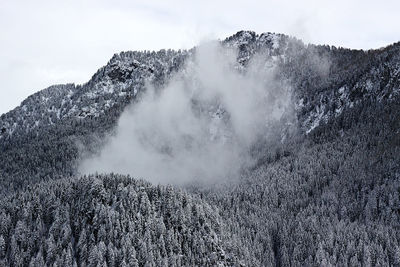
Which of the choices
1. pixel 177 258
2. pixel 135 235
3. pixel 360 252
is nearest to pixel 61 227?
pixel 135 235

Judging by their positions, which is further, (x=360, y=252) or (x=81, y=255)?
(x=360, y=252)

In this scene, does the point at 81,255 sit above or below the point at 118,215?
below

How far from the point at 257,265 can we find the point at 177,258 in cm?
3292

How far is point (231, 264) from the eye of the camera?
7761 inches

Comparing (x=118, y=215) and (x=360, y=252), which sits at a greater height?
(x=118, y=215)

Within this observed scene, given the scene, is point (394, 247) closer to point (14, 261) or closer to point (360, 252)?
point (360, 252)

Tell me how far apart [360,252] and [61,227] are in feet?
373

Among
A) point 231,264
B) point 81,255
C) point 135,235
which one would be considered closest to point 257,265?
point 231,264

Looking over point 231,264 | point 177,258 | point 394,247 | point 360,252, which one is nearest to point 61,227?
point 177,258

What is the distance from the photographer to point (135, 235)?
190 m

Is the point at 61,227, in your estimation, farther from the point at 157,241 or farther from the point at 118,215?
the point at 157,241

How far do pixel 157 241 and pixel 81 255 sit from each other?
27.8 meters

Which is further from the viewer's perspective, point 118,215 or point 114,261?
point 118,215

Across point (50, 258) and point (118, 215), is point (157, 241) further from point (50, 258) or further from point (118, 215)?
point (50, 258)
